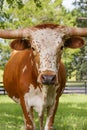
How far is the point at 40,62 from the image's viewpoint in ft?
20.9

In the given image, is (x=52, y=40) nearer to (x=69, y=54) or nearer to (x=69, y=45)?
(x=69, y=45)

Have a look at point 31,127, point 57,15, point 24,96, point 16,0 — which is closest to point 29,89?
point 24,96

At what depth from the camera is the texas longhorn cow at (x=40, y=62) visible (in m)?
6.31

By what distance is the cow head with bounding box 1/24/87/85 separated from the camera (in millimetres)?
6223

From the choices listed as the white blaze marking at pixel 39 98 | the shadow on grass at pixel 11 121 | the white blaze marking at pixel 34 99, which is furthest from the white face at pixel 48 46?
the shadow on grass at pixel 11 121

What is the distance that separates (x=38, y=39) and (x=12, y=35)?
590mm

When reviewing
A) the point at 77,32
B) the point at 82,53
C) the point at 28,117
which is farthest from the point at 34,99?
the point at 82,53

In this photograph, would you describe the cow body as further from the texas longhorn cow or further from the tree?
the tree

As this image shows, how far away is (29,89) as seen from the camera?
23.6 feet

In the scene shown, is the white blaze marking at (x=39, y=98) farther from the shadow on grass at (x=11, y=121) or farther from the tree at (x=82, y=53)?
the tree at (x=82, y=53)

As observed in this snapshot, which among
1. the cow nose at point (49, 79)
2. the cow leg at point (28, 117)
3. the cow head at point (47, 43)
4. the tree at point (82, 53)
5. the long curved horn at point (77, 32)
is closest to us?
the cow nose at point (49, 79)

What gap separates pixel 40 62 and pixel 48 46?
27 centimetres

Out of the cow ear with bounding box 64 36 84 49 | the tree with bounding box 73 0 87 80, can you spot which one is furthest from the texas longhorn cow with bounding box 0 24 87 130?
the tree with bounding box 73 0 87 80

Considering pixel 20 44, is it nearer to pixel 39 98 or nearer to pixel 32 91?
pixel 32 91
